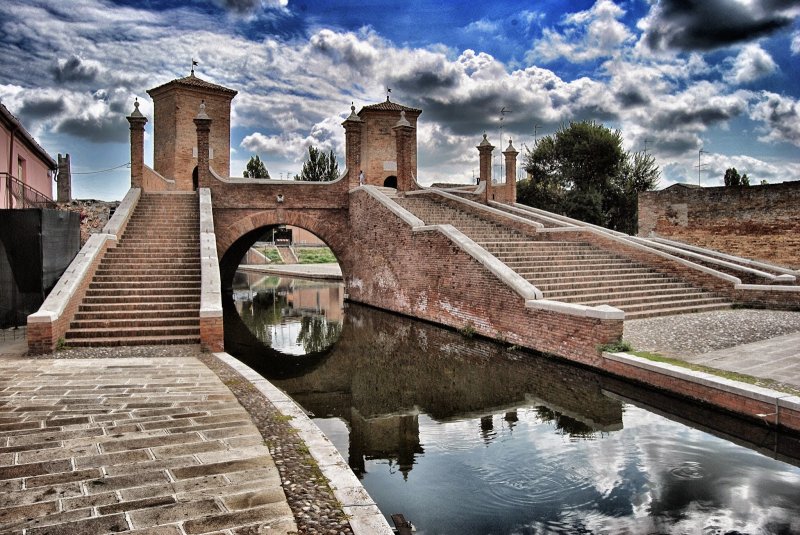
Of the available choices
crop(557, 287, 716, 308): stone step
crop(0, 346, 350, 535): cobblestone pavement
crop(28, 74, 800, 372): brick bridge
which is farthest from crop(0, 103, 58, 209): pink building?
crop(557, 287, 716, 308): stone step

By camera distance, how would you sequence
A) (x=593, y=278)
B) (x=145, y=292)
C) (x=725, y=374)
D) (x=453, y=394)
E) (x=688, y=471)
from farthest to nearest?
(x=593, y=278) < (x=145, y=292) < (x=453, y=394) < (x=725, y=374) < (x=688, y=471)

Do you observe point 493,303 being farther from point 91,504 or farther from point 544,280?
point 91,504

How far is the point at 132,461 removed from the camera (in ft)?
12.3

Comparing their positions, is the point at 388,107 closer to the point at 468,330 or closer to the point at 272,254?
the point at 468,330

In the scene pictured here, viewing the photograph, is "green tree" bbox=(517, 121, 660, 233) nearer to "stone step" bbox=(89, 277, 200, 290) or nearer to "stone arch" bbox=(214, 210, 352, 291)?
"stone arch" bbox=(214, 210, 352, 291)

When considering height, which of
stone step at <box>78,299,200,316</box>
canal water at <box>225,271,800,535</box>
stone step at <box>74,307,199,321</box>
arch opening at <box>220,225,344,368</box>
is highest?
stone step at <box>78,299,200,316</box>

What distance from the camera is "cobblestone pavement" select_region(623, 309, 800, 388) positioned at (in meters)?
6.63

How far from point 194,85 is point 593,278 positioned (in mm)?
18824

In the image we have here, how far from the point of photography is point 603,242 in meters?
14.0

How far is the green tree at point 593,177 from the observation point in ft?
112

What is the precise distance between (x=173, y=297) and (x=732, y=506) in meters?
8.46

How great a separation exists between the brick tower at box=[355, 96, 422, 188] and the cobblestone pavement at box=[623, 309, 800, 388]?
→ 54.2 ft

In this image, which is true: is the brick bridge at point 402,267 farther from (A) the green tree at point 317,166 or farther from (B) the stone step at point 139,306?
(A) the green tree at point 317,166

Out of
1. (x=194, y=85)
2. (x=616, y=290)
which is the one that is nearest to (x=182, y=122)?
(x=194, y=85)
